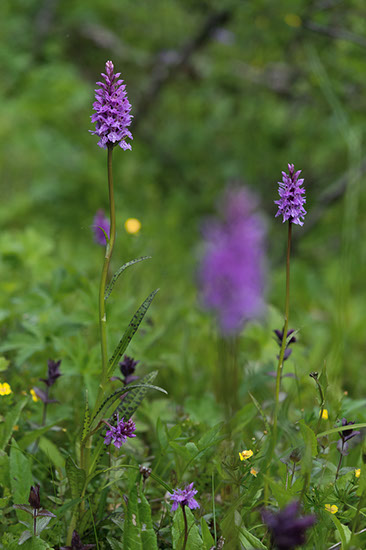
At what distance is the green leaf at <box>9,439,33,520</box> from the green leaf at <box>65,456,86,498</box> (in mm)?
166

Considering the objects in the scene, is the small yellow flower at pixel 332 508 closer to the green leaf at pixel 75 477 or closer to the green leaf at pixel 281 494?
the green leaf at pixel 281 494

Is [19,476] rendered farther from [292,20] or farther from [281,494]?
[292,20]

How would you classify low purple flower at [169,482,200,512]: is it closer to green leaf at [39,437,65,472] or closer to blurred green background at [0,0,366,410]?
green leaf at [39,437,65,472]

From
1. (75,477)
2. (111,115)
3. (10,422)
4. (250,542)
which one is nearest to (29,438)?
(10,422)

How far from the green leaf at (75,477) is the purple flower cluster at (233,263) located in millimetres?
429

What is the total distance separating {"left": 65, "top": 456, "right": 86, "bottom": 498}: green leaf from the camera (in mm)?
1132

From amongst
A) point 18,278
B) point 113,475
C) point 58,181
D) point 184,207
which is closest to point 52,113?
point 58,181

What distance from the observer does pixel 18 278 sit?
103 inches

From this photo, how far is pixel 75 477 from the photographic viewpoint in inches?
45.4

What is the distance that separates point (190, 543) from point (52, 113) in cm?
385

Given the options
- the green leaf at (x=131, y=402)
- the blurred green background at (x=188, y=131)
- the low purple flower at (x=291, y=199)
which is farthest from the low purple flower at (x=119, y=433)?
the blurred green background at (x=188, y=131)

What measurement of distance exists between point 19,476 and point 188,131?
4.01m

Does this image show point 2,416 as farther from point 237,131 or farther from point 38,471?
point 237,131

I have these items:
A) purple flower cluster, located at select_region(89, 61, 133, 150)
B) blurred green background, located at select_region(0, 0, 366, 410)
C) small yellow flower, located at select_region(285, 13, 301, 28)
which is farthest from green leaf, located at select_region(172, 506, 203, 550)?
small yellow flower, located at select_region(285, 13, 301, 28)
